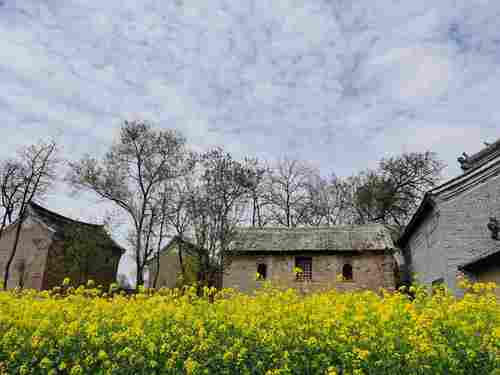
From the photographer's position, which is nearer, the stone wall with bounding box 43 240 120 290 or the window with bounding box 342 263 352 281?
the window with bounding box 342 263 352 281

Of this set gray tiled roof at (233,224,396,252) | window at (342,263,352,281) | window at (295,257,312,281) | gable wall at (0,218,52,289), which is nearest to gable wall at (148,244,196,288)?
gable wall at (0,218,52,289)

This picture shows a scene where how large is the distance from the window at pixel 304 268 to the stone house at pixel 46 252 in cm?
1128

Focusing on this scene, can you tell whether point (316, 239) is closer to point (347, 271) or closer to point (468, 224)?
point (347, 271)

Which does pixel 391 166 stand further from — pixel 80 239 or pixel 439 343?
pixel 439 343

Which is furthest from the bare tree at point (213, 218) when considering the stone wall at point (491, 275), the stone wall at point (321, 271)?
the stone wall at point (491, 275)

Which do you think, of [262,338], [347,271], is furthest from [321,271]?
[262,338]

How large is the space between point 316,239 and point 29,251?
19.1m

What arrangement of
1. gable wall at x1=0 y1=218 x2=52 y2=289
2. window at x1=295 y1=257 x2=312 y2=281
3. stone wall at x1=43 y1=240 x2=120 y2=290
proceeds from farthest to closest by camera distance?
gable wall at x1=0 y1=218 x2=52 y2=289, stone wall at x1=43 y1=240 x2=120 y2=290, window at x1=295 y1=257 x2=312 y2=281

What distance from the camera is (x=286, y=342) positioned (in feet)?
16.2

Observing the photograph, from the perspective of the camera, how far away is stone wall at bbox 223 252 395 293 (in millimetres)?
22062

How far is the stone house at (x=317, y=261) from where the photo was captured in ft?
72.8

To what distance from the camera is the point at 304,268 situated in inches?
907

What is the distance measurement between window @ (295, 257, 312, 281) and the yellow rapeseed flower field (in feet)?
54.7

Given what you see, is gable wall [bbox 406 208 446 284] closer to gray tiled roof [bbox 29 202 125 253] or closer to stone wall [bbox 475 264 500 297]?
stone wall [bbox 475 264 500 297]
